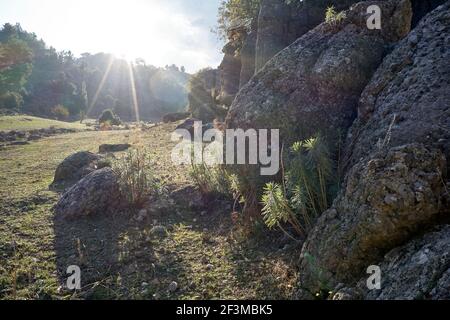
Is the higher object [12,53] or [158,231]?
[12,53]

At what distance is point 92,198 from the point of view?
8836 millimetres

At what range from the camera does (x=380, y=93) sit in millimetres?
6547

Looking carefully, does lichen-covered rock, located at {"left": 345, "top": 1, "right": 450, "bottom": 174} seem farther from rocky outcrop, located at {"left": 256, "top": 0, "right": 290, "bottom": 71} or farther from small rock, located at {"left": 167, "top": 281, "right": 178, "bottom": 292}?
rocky outcrop, located at {"left": 256, "top": 0, "right": 290, "bottom": 71}

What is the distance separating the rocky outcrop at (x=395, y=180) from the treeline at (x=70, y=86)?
58.1 metres

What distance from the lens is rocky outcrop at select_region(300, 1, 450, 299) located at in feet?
14.0

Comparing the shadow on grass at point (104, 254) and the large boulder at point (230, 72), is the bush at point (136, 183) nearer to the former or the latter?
the shadow on grass at point (104, 254)

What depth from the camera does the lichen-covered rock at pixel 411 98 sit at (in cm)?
513

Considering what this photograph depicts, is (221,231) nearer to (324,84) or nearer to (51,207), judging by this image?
(324,84)

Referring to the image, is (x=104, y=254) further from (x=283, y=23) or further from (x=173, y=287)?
(x=283, y=23)

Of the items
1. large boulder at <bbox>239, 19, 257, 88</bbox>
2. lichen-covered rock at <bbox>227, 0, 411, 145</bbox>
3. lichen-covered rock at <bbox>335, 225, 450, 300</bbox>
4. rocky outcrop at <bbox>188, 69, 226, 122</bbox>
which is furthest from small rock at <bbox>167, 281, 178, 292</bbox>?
rocky outcrop at <bbox>188, 69, 226, 122</bbox>

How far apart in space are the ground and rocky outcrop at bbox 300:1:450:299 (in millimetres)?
1006

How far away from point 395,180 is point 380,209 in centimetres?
39

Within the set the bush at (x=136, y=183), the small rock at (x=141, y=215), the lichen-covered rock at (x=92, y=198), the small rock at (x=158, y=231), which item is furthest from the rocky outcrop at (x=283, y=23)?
the small rock at (x=158, y=231)

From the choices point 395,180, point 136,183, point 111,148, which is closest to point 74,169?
point 136,183
